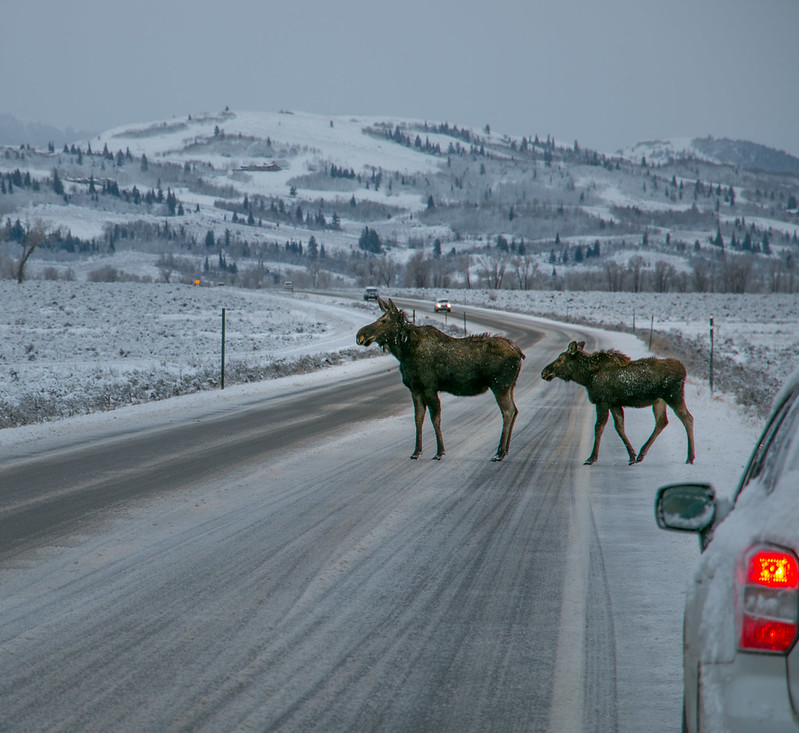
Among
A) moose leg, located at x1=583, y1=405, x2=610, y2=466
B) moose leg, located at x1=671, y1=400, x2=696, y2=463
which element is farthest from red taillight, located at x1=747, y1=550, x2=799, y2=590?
moose leg, located at x1=671, y1=400, x2=696, y2=463

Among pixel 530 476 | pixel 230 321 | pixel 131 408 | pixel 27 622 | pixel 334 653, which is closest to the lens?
pixel 334 653

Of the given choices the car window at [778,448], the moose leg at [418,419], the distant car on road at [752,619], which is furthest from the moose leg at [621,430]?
the distant car on road at [752,619]

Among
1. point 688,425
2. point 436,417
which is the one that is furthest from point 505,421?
point 688,425

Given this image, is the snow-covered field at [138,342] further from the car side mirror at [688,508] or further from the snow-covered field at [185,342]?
the car side mirror at [688,508]

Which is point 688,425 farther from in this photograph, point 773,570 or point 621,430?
point 773,570

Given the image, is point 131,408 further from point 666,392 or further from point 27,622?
point 27,622

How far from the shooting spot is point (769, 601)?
6.95 ft

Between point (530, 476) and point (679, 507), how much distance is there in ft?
20.6

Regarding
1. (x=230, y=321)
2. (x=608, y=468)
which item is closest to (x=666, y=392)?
(x=608, y=468)

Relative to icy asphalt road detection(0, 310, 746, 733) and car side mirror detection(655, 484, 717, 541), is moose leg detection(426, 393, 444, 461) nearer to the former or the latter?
icy asphalt road detection(0, 310, 746, 733)

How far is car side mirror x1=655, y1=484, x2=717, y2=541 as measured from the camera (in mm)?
2836

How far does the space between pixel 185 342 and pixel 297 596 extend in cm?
3289

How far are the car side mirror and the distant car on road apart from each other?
0.35 meters

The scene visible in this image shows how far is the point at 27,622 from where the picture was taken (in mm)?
4438
